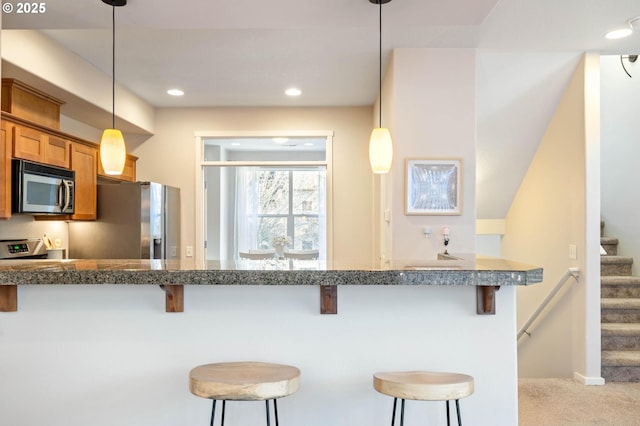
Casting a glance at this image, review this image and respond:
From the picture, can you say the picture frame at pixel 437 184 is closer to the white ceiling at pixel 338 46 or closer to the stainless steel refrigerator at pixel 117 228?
the white ceiling at pixel 338 46

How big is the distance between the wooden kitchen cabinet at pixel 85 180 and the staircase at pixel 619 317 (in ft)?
15.2

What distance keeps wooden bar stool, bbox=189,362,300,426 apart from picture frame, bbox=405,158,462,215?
219 cm

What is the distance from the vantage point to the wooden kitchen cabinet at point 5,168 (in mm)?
3266

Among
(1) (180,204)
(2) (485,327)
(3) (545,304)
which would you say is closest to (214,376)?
(2) (485,327)

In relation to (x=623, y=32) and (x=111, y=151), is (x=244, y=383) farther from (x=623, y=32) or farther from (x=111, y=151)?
(x=623, y=32)

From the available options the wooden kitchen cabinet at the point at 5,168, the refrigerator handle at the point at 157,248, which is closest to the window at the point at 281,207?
the refrigerator handle at the point at 157,248

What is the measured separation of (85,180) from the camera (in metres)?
4.44

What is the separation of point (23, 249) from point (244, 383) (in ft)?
10.1

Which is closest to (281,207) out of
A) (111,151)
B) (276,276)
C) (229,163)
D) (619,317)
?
(229,163)

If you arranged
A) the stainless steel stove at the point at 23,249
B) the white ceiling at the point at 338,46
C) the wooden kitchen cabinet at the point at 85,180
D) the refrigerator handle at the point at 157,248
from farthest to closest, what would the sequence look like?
the refrigerator handle at the point at 157,248
the wooden kitchen cabinet at the point at 85,180
the stainless steel stove at the point at 23,249
the white ceiling at the point at 338,46

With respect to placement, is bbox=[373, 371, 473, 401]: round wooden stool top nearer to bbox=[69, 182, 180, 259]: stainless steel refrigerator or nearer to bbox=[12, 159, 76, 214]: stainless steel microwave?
bbox=[12, 159, 76, 214]: stainless steel microwave

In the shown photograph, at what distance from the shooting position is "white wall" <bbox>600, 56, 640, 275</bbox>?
15.6 ft

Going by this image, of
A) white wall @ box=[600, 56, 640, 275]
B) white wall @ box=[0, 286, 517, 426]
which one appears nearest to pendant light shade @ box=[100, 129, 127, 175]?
white wall @ box=[0, 286, 517, 426]

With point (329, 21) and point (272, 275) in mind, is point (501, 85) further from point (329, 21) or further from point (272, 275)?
point (272, 275)
